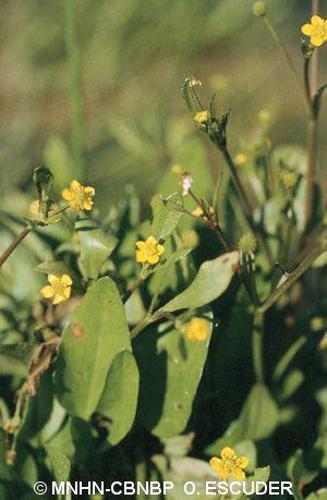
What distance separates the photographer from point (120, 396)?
1.22 metres

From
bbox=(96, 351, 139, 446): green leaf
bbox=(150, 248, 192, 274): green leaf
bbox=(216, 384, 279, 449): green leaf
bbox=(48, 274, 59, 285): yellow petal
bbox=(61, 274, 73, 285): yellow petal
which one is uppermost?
bbox=(48, 274, 59, 285): yellow petal

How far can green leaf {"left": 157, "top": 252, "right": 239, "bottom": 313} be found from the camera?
3.73 ft

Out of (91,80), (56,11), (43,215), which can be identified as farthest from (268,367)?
(56,11)

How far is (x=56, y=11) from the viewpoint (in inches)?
113

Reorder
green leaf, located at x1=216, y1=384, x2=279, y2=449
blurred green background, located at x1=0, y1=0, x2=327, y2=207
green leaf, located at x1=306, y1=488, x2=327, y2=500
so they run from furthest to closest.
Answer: blurred green background, located at x1=0, y1=0, x2=327, y2=207
green leaf, located at x1=216, y1=384, x2=279, y2=449
green leaf, located at x1=306, y1=488, x2=327, y2=500

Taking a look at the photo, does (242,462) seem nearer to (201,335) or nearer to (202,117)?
(201,335)

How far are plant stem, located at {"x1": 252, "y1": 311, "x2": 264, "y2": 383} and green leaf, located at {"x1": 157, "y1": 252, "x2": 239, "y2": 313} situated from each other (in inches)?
5.2

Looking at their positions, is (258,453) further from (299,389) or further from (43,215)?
(43,215)

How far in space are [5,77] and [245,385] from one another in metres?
1.74

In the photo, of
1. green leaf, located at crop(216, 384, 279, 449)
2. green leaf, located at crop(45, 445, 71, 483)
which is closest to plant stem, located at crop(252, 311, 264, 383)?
green leaf, located at crop(216, 384, 279, 449)

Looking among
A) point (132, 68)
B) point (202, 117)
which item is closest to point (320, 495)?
point (202, 117)

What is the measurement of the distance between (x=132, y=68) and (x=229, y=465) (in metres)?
1.93

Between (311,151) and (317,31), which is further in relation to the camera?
(311,151)

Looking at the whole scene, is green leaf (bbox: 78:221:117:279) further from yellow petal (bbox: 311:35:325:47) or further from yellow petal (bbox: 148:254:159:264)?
yellow petal (bbox: 311:35:325:47)
